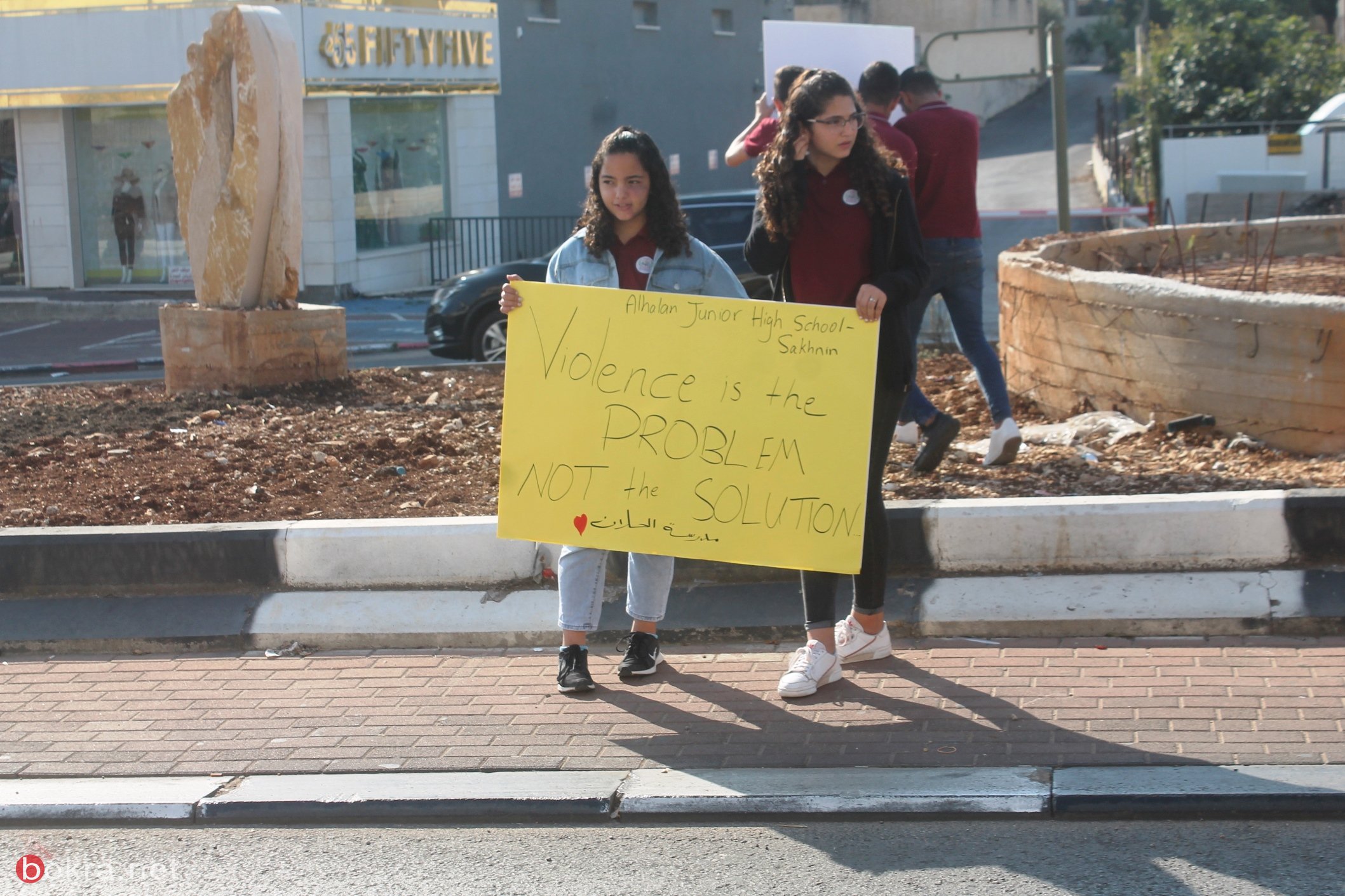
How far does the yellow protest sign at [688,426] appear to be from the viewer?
4.68m

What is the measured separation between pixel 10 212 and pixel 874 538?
21.1 metres

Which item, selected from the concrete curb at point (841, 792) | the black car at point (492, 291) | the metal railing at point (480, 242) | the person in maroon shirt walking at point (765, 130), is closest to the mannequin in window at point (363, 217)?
the metal railing at point (480, 242)

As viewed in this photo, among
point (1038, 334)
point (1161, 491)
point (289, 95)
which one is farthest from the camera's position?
point (289, 95)

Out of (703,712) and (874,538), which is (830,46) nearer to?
(874,538)

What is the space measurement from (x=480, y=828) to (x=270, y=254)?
6.60 m

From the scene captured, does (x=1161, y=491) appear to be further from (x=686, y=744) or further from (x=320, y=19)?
(x=320, y=19)

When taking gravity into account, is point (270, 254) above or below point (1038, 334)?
above

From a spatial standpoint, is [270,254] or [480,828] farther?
[270,254]

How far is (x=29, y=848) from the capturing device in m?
4.23

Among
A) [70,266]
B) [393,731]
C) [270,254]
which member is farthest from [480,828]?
[70,266]

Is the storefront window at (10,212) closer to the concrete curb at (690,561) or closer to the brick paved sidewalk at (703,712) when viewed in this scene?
the concrete curb at (690,561)

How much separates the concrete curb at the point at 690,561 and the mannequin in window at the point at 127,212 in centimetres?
1726

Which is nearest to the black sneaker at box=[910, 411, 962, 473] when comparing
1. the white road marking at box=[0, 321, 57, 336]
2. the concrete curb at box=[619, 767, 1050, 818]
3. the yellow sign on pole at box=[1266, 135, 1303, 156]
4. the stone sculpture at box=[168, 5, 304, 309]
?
the concrete curb at box=[619, 767, 1050, 818]

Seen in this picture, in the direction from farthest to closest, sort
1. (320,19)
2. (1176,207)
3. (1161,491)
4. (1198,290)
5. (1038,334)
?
(1176,207), (320,19), (1038,334), (1198,290), (1161,491)
